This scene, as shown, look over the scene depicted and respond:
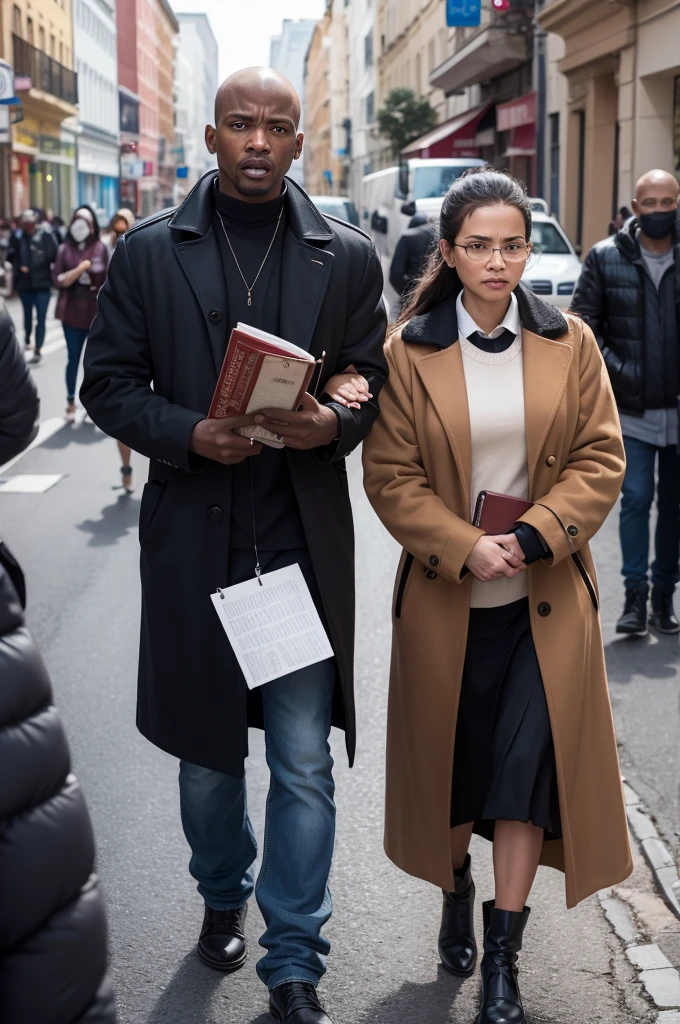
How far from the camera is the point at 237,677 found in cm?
350

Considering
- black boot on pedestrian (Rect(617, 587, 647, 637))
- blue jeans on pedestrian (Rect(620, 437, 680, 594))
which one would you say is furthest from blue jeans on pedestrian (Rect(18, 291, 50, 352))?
black boot on pedestrian (Rect(617, 587, 647, 637))

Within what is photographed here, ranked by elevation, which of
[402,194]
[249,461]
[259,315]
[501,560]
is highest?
[402,194]

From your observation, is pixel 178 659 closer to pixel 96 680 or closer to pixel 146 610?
pixel 146 610

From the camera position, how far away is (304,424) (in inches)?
127

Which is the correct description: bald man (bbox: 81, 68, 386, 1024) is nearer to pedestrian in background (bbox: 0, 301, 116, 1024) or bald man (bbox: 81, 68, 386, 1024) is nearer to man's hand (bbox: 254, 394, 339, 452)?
man's hand (bbox: 254, 394, 339, 452)

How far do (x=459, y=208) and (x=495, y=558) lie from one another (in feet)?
2.75

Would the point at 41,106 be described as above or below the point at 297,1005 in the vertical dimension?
above

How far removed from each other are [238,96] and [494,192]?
0.65m

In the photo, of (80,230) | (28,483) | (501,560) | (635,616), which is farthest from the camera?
(80,230)

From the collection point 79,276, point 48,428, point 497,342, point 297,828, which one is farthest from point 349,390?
point 48,428

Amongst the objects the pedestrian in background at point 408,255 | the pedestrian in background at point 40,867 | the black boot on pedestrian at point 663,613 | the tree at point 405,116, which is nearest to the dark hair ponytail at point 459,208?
the pedestrian in background at point 40,867

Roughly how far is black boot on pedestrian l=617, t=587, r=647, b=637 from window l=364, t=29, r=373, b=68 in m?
72.0

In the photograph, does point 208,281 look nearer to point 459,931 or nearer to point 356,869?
point 459,931

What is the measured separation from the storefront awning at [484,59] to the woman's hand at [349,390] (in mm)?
29661
